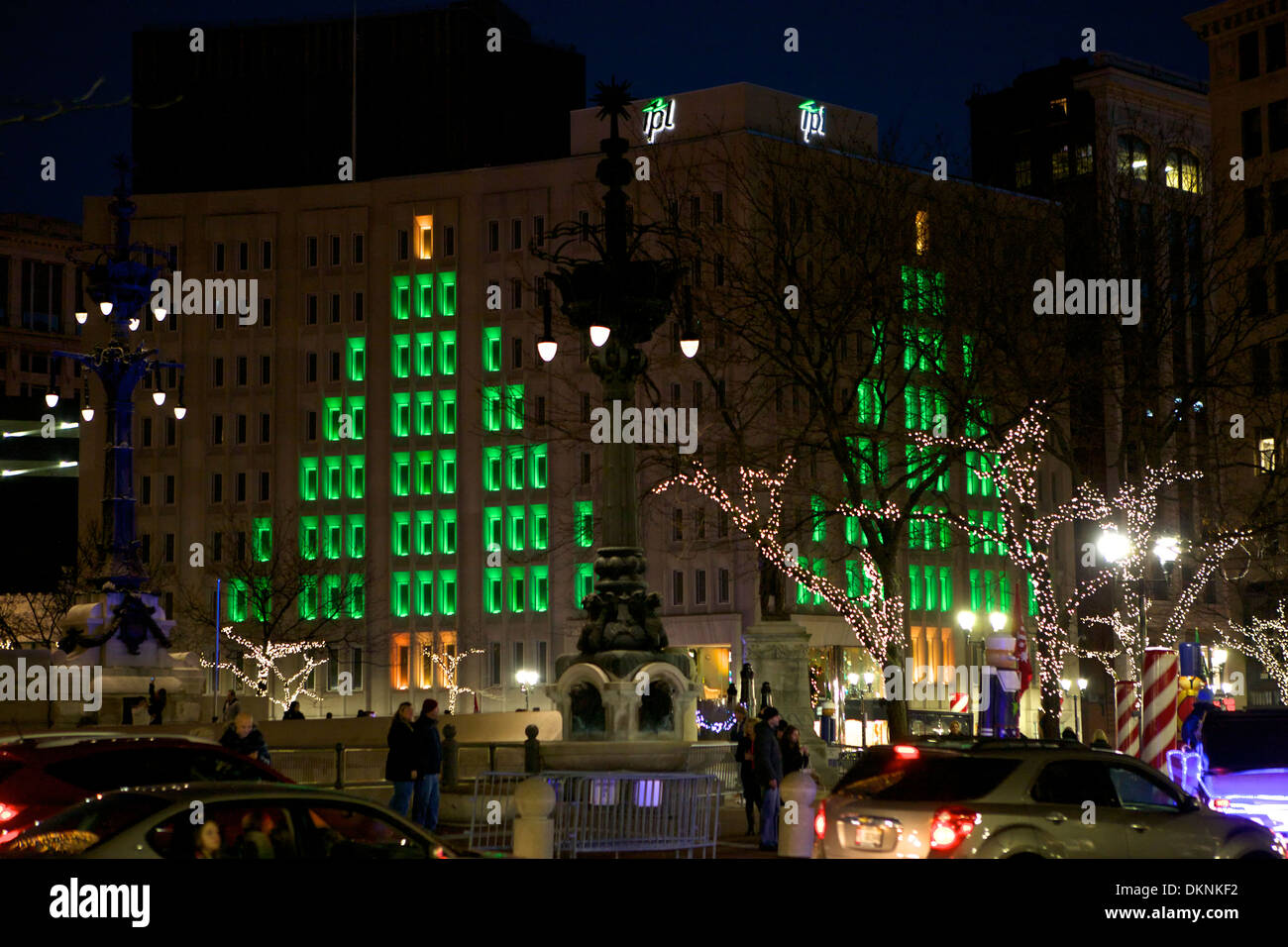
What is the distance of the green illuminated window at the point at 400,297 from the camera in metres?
92.3

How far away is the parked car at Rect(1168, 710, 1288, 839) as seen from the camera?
19.0 meters

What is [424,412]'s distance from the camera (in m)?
91.6

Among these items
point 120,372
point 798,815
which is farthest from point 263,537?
point 798,815

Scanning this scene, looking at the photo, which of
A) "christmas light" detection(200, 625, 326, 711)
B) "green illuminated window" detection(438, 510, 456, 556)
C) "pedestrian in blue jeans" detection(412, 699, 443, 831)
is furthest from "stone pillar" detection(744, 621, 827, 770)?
"green illuminated window" detection(438, 510, 456, 556)

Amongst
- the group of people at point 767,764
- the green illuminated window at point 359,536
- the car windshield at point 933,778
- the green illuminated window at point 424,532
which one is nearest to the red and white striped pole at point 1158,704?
the group of people at point 767,764

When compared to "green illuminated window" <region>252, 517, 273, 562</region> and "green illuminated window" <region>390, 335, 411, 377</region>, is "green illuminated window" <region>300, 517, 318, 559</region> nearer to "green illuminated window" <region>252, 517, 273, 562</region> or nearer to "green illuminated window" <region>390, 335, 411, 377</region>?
"green illuminated window" <region>252, 517, 273, 562</region>

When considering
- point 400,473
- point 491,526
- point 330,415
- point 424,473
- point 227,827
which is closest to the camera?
point 227,827

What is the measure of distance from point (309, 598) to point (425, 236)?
19.8 meters

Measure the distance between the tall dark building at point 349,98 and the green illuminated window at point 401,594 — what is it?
25.2 metres

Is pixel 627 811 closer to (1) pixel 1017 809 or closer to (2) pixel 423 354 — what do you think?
(1) pixel 1017 809

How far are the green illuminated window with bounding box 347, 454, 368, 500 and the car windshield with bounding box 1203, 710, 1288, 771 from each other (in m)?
73.5

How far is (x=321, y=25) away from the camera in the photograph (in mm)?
104812
